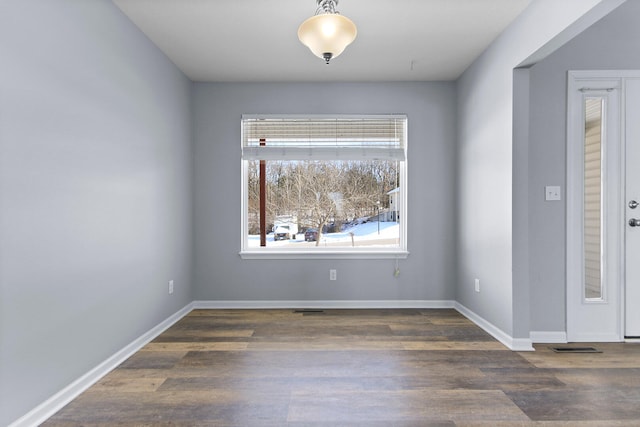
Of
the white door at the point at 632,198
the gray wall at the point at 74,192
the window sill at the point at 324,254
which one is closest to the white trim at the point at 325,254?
the window sill at the point at 324,254

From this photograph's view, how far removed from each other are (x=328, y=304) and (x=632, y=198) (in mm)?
2768

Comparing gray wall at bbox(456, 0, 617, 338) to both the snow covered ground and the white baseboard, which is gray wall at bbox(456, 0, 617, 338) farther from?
the snow covered ground

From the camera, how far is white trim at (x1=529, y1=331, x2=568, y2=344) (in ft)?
8.87

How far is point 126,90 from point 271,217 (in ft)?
6.12

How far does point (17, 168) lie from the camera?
1.60 meters

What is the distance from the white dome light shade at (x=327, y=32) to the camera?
6.32ft

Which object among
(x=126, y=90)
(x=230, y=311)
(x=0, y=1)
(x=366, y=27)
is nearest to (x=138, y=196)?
(x=126, y=90)

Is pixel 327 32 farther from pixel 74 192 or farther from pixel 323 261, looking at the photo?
pixel 323 261

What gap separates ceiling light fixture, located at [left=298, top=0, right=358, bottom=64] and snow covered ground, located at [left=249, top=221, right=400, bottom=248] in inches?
83.3

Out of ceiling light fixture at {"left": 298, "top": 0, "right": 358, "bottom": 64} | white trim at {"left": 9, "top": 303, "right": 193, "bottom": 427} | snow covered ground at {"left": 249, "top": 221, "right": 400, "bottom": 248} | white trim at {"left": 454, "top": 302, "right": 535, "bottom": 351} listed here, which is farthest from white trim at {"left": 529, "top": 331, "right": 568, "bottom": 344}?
white trim at {"left": 9, "top": 303, "right": 193, "bottom": 427}

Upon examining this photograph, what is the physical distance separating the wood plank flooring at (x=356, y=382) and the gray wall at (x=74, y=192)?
1.14 feet

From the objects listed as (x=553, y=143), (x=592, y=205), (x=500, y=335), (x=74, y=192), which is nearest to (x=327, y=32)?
(x=74, y=192)

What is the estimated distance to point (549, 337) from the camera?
2711 mm

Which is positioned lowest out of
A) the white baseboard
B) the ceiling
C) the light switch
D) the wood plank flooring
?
the wood plank flooring
